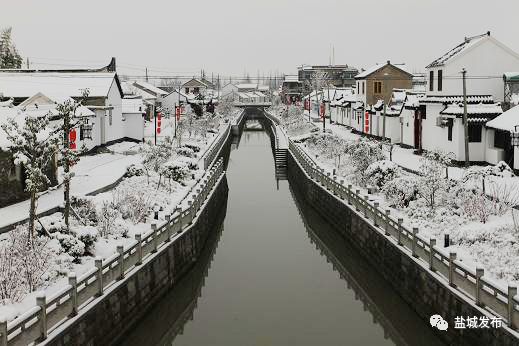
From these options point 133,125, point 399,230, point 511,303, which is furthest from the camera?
point 133,125

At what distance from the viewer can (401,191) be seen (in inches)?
961

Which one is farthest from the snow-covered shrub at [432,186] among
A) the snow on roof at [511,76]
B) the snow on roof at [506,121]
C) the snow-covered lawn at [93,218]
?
the snow on roof at [511,76]

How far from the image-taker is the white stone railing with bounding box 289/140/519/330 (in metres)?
11.7

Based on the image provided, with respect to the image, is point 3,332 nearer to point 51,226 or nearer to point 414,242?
point 51,226

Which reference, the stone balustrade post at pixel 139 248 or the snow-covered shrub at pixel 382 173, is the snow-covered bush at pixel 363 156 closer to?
the snow-covered shrub at pixel 382 173

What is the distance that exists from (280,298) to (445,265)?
629cm

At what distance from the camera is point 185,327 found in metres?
17.5

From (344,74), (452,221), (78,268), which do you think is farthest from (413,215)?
(344,74)

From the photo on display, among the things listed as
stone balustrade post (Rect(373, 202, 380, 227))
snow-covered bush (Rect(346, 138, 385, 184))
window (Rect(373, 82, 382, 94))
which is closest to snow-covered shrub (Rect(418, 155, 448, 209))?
stone balustrade post (Rect(373, 202, 380, 227))

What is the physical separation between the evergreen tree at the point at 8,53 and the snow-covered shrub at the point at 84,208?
6542 cm

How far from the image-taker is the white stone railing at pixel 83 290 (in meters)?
10.5

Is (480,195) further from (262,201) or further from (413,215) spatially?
(262,201)

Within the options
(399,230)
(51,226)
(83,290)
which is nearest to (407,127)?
(399,230)

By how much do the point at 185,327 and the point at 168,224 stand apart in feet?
11.7
